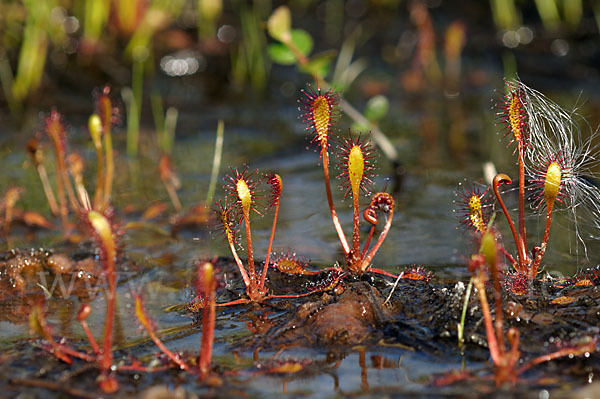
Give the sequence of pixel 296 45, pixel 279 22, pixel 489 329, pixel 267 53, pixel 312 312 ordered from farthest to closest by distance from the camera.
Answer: pixel 267 53
pixel 296 45
pixel 279 22
pixel 312 312
pixel 489 329

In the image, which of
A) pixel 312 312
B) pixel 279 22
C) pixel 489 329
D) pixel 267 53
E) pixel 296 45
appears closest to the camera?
pixel 489 329

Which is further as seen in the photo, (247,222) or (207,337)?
(247,222)

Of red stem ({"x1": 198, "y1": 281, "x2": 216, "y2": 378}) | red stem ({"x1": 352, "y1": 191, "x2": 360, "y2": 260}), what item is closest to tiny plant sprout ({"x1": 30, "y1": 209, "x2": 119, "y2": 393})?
red stem ({"x1": 198, "y1": 281, "x2": 216, "y2": 378})

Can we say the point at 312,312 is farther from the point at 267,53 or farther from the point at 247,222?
the point at 267,53

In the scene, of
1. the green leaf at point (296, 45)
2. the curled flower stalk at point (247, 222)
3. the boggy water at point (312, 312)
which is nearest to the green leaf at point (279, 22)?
the green leaf at point (296, 45)

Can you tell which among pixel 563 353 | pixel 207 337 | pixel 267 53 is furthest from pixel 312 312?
pixel 267 53

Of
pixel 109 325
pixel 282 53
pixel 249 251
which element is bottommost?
pixel 109 325

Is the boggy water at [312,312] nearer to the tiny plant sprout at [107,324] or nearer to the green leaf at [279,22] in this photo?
the tiny plant sprout at [107,324]

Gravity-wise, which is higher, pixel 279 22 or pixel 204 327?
pixel 279 22

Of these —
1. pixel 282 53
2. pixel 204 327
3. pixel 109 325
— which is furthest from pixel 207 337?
pixel 282 53

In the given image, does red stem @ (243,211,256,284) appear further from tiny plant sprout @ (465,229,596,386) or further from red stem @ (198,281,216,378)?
tiny plant sprout @ (465,229,596,386)
